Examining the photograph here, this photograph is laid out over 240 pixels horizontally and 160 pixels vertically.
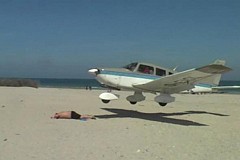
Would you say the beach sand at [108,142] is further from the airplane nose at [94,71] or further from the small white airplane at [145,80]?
the airplane nose at [94,71]

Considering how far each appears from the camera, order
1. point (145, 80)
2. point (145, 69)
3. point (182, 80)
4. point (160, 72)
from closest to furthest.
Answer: point (182, 80) → point (145, 80) → point (145, 69) → point (160, 72)

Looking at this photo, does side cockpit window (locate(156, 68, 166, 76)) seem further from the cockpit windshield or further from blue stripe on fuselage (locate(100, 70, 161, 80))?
the cockpit windshield

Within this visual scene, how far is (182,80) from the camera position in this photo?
15.4 m

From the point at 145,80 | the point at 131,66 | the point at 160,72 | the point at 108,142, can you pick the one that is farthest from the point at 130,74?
the point at 108,142

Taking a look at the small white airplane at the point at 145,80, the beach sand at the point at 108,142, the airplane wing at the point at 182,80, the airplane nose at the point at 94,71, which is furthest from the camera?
the airplane nose at the point at 94,71

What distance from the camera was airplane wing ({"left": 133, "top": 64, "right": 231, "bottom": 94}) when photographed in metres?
13.3

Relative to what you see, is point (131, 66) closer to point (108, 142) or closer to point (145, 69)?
point (145, 69)

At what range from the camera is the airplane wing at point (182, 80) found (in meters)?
13.3

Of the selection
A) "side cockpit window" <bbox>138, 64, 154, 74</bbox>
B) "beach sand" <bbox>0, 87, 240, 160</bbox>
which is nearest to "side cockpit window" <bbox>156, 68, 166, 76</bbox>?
"side cockpit window" <bbox>138, 64, 154, 74</bbox>

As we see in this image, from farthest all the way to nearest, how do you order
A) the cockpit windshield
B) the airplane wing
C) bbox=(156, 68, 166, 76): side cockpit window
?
bbox=(156, 68, 166, 76): side cockpit window < the cockpit windshield < the airplane wing

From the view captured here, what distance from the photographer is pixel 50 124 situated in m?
11.4

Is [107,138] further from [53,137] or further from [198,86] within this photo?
[198,86]

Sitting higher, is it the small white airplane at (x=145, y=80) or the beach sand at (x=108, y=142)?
the small white airplane at (x=145, y=80)

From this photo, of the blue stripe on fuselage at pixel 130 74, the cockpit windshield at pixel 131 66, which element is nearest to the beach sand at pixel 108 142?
the blue stripe on fuselage at pixel 130 74
